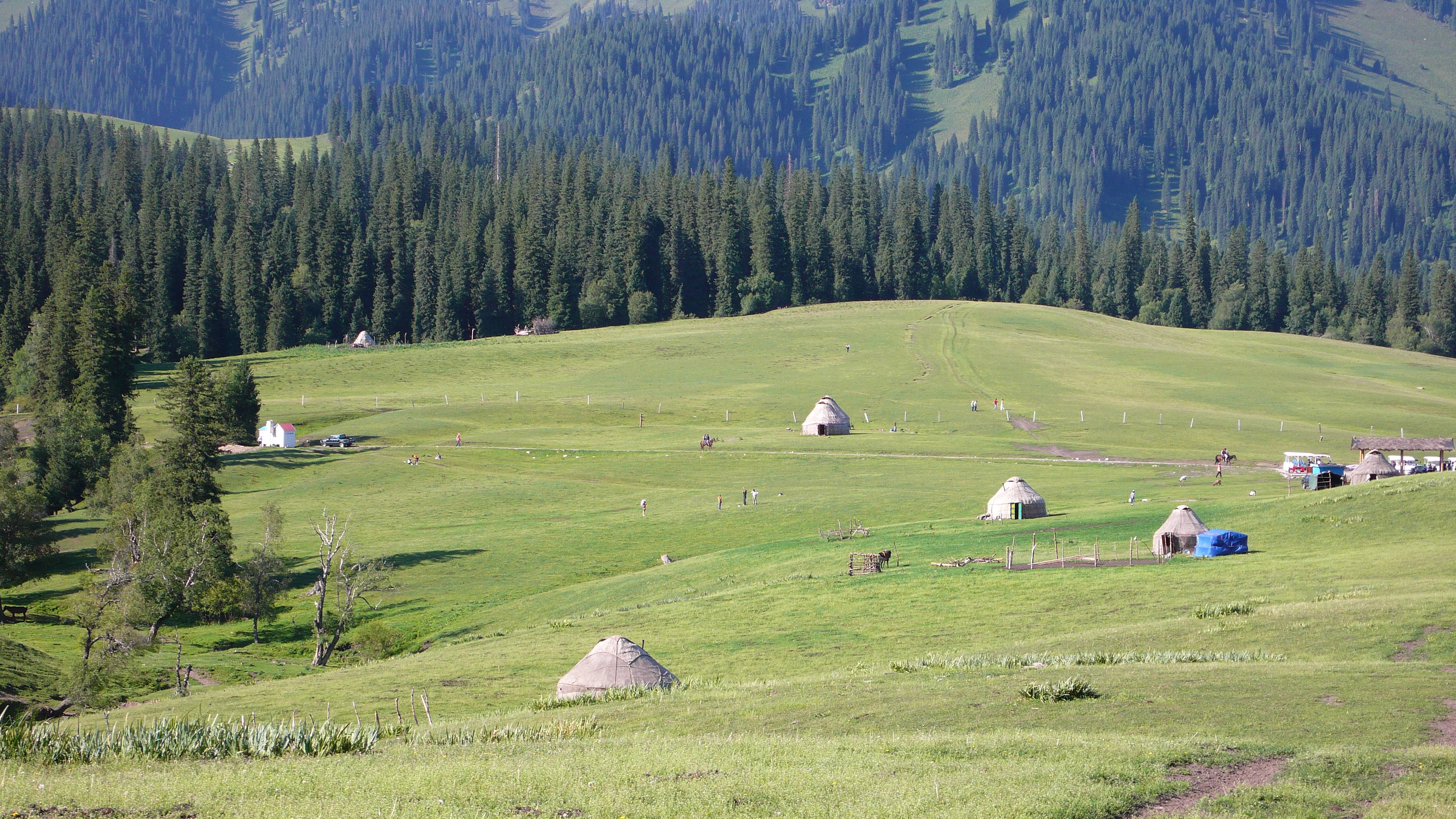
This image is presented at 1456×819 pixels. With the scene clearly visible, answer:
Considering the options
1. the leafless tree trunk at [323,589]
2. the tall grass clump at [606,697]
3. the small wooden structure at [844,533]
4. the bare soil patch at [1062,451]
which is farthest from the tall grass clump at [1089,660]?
the bare soil patch at [1062,451]

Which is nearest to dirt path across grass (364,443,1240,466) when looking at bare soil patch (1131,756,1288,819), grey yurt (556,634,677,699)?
grey yurt (556,634,677,699)

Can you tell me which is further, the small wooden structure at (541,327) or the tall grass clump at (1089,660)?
the small wooden structure at (541,327)

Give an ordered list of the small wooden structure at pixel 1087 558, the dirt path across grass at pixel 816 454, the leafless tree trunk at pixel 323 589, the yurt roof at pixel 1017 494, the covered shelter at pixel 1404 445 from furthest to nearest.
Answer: the dirt path across grass at pixel 816 454, the covered shelter at pixel 1404 445, the yurt roof at pixel 1017 494, the leafless tree trunk at pixel 323 589, the small wooden structure at pixel 1087 558

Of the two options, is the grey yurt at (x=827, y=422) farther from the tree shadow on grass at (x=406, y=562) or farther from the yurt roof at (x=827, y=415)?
the tree shadow on grass at (x=406, y=562)

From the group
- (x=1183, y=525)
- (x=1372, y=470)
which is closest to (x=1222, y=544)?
(x=1183, y=525)

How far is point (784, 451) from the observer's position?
84.1m

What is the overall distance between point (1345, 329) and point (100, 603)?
176679 millimetres

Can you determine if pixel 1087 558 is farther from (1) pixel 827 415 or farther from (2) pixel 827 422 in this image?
(1) pixel 827 415

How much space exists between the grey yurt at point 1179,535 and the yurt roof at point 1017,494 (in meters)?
11.5

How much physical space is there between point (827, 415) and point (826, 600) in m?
52.6

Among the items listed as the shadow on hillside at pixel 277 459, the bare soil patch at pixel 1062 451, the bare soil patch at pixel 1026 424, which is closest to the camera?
the bare soil patch at pixel 1062 451

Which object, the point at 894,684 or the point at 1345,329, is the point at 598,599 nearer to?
the point at 894,684

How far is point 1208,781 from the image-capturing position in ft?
50.8

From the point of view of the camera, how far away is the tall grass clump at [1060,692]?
2131 cm
